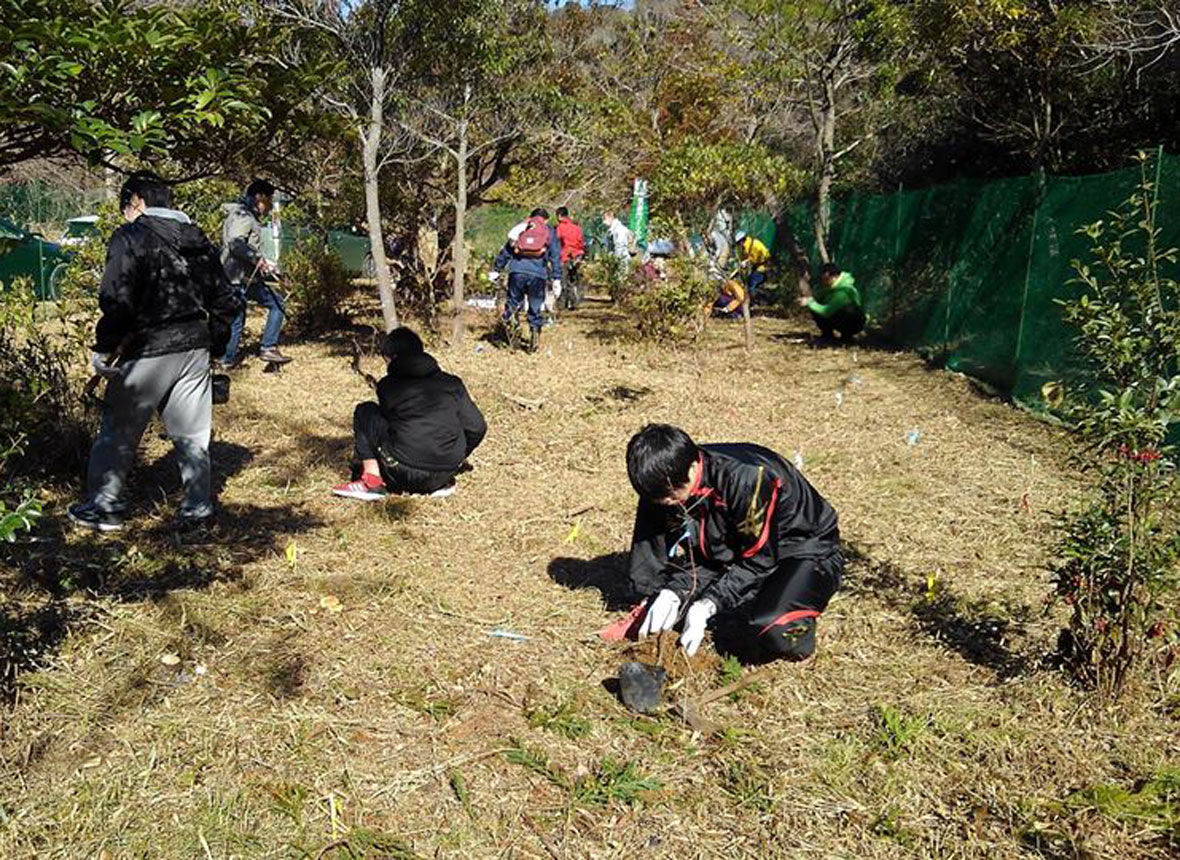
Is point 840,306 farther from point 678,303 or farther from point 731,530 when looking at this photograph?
point 731,530

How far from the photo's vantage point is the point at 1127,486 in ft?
9.32

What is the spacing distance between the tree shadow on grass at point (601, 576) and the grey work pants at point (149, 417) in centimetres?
176

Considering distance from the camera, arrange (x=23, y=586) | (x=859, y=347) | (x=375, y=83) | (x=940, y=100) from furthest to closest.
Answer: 1. (x=940, y=100)
2. (x=859, y=347)
3. (x=375, y=83)
4. (x=23, y=586)

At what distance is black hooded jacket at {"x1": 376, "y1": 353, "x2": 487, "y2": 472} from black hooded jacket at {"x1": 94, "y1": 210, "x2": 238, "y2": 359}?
1.05 meters

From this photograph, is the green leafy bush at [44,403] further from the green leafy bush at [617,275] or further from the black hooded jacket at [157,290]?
the green leafy bush at [617,275]

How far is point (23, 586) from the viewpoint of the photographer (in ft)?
11.6

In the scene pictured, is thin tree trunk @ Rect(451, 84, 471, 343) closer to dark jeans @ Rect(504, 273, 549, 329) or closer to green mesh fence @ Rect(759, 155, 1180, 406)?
dark jeans @ Rect(504, 273, 549, 329)

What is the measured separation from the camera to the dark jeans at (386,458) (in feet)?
16.5

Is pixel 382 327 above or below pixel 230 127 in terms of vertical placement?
below

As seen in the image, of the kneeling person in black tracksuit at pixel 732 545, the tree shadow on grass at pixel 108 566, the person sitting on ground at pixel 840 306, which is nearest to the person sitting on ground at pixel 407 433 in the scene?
the tree shadow on grass at pixel 108 566

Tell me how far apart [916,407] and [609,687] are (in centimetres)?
498

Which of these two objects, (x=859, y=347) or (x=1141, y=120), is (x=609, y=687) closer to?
(x=859, y=347)

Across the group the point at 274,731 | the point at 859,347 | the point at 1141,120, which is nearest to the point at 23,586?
the point at 274,731

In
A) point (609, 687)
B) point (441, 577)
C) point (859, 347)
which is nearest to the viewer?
point (609, 687)
